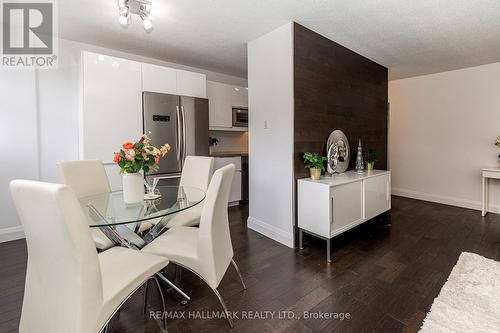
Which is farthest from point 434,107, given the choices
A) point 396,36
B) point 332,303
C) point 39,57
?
point 39,57

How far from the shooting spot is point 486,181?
4070mm

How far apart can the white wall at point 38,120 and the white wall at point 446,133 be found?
5520 mm

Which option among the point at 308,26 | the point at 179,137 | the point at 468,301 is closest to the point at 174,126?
the point at 179,137

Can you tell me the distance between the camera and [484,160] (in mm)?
4176

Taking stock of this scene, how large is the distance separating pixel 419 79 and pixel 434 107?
2.05 feet

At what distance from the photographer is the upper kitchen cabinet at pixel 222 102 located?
4.38 m

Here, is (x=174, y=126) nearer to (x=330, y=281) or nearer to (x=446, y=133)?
(x=330, y=281)

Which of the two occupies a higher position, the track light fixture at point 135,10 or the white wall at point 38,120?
the track light fixture at point 135,10

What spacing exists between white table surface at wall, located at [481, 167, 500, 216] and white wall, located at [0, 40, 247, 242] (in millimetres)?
5894

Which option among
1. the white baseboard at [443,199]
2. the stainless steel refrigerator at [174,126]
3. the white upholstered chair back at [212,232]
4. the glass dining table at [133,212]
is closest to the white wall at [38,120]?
the stainless steel refrigerator at [174,126]

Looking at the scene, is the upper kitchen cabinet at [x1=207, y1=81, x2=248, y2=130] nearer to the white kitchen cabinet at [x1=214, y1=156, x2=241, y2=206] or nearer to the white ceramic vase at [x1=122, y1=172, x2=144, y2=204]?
the white kitchen cabinet at [x1=214, y1=156, x2=241, y2=206]

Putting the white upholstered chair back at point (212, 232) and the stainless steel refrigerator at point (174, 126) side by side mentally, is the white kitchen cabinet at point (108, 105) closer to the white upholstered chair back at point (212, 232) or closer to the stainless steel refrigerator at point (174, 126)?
the stainless steel refrigerator at point (174, 126)

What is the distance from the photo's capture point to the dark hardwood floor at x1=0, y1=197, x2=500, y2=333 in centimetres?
162

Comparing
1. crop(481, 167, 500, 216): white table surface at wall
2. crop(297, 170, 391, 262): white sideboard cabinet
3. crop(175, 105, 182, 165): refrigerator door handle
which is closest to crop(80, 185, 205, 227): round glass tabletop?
crop(297, 170, 391, 262): white sideboard cabinet
